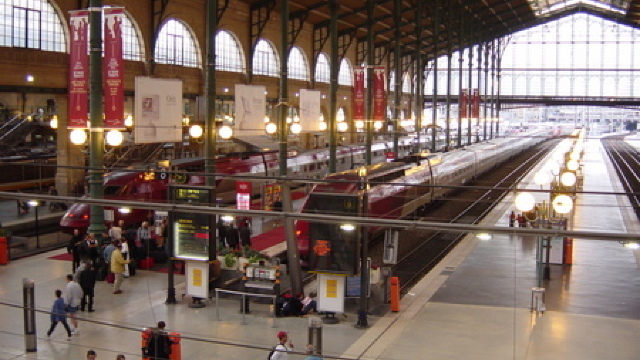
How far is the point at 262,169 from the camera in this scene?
37688 millimetres

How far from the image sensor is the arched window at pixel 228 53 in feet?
142

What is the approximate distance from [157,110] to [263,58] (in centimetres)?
2862

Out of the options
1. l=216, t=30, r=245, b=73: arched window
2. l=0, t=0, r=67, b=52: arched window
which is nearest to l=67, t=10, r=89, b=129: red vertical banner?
l=0, t=0, r=67, b=52: arched window

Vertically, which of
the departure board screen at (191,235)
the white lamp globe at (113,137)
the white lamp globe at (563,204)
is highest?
the white lamp globe at (113,137)

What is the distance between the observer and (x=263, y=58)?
48.6 meters

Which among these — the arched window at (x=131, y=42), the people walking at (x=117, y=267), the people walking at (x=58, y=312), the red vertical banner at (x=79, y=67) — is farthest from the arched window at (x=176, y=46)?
the people walking at (x=58, y=312)

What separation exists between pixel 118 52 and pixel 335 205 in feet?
19.7

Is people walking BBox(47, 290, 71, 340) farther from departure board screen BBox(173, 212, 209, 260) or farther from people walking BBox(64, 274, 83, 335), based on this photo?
departure board screen BBox(173, 212, 209, 260)

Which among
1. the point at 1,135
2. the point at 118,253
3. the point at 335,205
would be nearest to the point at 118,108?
the point at 118,253

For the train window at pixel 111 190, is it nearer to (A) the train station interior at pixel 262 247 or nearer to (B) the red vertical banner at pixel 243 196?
(A) the train station interior at pixel 262 247

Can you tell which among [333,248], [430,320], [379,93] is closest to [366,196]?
[333,248]

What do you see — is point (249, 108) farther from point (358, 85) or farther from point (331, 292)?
point (331, 292)

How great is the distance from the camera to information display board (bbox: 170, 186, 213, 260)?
16.9 m

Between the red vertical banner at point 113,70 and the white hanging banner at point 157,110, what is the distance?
306 cm
